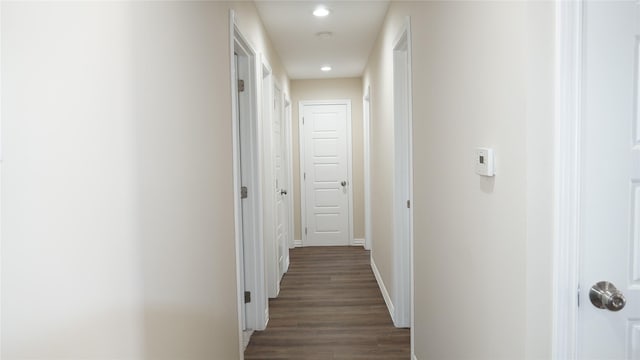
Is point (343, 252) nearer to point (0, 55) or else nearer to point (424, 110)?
point (424, 110)

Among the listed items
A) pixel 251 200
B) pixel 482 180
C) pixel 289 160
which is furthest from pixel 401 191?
pixel 289 160

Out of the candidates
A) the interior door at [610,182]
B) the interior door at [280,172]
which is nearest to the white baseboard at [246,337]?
the interior door at [280,172]

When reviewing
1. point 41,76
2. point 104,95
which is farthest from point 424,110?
point 41,76

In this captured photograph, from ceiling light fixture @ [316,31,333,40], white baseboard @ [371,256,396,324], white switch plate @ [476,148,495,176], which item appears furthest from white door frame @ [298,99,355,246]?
white switch plate @ [476,148,495,176]

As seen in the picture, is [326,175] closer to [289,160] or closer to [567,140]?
[289,160]

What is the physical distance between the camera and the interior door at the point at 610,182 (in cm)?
112

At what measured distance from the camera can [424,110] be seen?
2266 millimetres

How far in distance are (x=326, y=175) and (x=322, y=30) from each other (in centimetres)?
277

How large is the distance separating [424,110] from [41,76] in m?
1.76

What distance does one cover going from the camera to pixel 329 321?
3486 mm

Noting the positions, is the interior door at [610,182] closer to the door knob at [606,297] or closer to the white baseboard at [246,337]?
the door knob at [606,297]

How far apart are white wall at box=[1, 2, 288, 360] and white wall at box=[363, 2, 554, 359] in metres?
1.02

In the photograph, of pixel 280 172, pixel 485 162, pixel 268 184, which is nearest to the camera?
pixel 485 162

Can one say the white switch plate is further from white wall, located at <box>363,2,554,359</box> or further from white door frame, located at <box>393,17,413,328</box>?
white door frame, located at <box>393,17,413,328</box>
